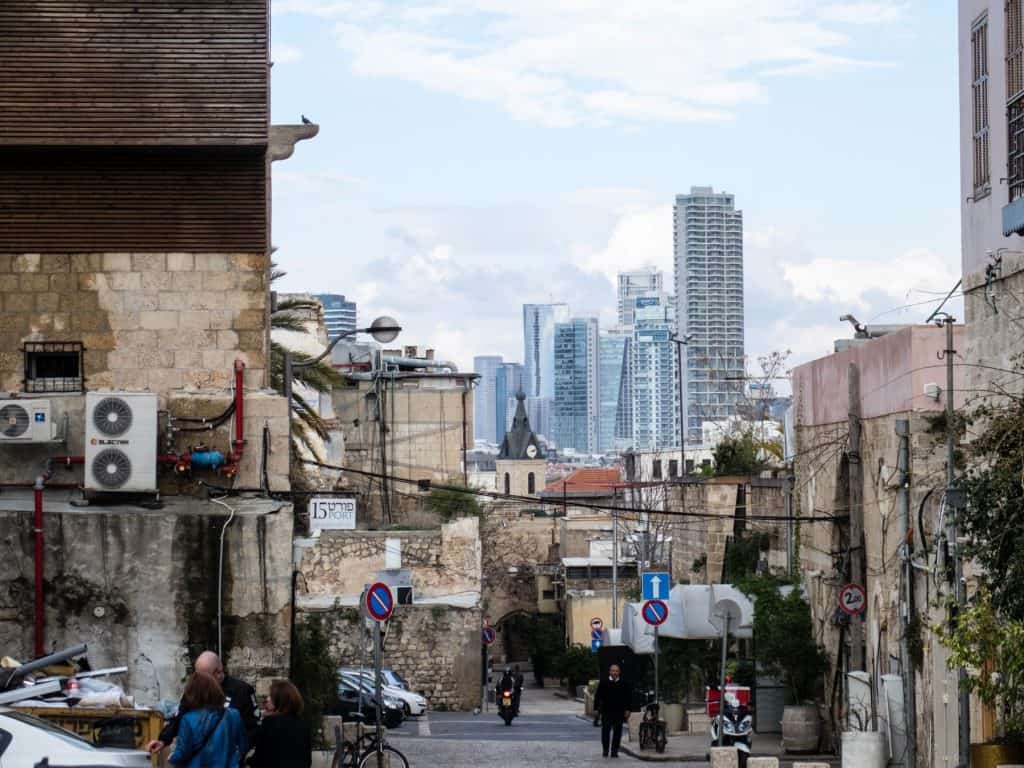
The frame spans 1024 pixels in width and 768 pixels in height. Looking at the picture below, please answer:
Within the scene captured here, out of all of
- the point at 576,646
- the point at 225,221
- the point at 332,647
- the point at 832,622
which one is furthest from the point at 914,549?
the point at 576,646

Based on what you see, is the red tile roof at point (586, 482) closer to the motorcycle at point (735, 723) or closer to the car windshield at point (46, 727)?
the motorcycle at point (735, 723)

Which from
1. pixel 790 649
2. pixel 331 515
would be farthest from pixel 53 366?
pixel 331 515

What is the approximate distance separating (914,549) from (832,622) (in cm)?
539

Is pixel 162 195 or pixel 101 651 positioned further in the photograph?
pixel 162 195

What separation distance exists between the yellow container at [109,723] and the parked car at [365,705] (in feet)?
55.5

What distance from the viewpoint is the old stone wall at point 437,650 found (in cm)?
4378

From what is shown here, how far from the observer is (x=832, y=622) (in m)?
26.7

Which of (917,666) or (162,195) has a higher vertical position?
(162,195)

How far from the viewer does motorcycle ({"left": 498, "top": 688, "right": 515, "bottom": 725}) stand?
117 feet

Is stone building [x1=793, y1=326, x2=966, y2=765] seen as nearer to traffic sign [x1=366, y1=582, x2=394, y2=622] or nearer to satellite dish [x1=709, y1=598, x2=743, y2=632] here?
satellite dish [x1=709, y1=598, x2=743, y2=632]

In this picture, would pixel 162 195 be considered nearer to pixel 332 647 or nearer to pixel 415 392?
pixel 332 647

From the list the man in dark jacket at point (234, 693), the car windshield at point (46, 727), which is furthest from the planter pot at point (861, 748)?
the car windshield at point (46, 727)

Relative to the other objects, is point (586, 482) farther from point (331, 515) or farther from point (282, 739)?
point (282, 739)

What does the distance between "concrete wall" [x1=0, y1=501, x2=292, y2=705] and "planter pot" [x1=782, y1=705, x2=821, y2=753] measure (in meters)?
11.1
